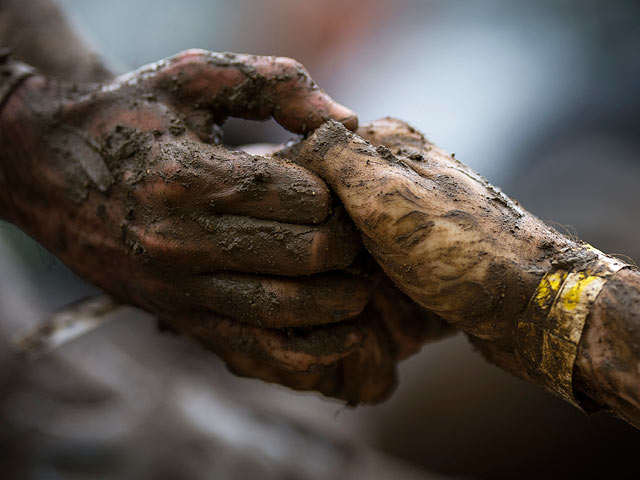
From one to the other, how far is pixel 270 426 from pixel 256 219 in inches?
44.6

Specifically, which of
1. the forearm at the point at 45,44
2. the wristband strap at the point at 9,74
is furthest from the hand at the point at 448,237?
the forearm at the point at 45,44

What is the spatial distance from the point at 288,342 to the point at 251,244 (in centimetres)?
19

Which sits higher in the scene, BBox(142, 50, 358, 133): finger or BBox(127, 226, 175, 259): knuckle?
BBox(142, 50, 358, 133): finger

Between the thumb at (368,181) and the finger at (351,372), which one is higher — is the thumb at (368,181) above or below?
above

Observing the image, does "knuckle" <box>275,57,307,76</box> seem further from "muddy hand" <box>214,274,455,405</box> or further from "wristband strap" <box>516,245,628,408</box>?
"wristband strap" <box>516,245,628,408</box>

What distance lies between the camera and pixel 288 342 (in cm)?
85

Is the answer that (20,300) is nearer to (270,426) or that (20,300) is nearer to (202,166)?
(270,426)

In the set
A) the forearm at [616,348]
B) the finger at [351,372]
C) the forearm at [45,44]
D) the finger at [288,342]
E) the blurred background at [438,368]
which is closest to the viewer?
the forearm at [616,348]

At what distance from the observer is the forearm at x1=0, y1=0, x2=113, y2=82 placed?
1.57m

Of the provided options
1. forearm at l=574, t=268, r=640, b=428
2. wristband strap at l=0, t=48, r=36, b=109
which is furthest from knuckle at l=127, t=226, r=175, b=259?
forearm at l=574, t=268, r=640, b=428

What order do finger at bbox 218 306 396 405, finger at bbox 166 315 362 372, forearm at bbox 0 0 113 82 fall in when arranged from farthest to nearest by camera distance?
forearm at bbox 0 0 113 82, finger at bbox 218 306 396 405, finger at bbox 166 315 362 372

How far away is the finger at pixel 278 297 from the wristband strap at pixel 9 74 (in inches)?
26.1

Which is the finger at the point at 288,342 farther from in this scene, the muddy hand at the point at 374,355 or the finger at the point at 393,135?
the finger at the point at 393,135

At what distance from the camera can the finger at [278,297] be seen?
0.81m
